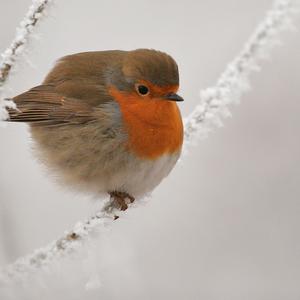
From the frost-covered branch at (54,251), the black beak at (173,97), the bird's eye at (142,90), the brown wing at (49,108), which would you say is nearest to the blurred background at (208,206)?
the brown wing at (49,108)

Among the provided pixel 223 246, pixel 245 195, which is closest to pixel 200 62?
pixel 245 195

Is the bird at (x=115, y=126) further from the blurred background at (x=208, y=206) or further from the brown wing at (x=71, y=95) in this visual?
the blurred background at (x=208, y=206)

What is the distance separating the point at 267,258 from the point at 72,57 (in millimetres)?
1836

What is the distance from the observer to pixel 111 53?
349 cm

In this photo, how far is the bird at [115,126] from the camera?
3.05 meters

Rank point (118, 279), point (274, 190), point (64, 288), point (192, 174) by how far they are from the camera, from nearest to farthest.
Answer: point (64, 288) → point (118, 279) → point (274, 190) → point (192, 174)

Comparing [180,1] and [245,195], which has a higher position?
[180,1]

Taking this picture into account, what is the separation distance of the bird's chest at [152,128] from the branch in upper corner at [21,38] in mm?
1447

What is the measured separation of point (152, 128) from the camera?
123 inches

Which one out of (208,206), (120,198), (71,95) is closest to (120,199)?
(120,198)

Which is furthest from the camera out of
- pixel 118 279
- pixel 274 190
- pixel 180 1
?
pixel 180 1

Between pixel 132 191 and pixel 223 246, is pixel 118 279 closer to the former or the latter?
pixel 132 191

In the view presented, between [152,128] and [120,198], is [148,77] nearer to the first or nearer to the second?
[152,128]

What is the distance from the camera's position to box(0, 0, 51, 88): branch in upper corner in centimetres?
160
